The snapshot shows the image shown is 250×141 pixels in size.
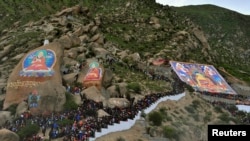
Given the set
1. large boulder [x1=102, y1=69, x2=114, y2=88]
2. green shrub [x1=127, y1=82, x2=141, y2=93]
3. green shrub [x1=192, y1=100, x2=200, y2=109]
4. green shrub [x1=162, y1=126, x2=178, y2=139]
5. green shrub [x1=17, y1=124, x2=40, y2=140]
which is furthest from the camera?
green shrub [x1=192, y1=100, x2=200, y2=109]

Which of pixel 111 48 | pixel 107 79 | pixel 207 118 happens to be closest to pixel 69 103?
pixel 107 79

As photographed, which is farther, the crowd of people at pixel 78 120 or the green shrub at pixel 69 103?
the green shrub at pixel 69 103

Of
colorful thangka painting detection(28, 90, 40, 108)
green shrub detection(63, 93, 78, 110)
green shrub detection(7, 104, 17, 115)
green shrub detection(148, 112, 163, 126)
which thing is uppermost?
colorful thangka painting detection(28, 90, 40, 108)

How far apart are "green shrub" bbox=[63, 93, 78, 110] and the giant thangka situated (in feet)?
1.56

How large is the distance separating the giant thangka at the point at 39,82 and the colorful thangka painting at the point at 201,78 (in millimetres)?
27607

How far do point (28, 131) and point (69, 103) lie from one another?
7843mm

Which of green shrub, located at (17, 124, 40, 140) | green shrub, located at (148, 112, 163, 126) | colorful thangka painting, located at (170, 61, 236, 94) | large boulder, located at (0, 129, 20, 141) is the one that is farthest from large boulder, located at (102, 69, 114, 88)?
colorful thangka painting, located at (170, 61, 236, 94)

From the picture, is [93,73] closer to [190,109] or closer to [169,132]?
[169,132]

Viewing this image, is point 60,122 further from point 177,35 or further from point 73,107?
point 177,35

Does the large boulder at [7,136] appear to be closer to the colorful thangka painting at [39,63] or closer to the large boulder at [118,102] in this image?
the large boulder at [118,102]

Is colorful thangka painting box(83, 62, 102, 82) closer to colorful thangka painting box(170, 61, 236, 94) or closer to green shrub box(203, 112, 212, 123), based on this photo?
green shrub box(203, 112, 212, 123)

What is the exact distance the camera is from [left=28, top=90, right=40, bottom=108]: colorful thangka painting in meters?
39.5

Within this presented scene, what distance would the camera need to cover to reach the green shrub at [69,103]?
40.2m

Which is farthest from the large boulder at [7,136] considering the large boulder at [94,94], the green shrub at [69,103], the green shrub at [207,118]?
the green shrub at [207,118]
